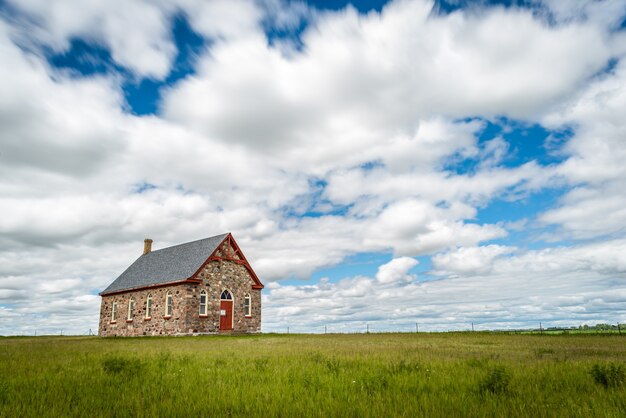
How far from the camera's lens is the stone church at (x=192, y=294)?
38.1 metres

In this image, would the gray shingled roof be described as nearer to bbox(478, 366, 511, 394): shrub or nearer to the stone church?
the stone church

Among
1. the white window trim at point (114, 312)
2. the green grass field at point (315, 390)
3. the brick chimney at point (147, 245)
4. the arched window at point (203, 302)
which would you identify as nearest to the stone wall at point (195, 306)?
the arched window at point (203, 302)

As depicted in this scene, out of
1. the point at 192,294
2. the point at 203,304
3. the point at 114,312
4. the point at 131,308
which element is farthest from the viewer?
the point at 114,312

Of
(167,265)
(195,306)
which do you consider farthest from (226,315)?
(167,265)

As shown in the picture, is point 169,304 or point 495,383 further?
point 169,304

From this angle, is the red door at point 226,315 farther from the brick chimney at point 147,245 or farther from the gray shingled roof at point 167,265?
the brick chimney at point 147,245

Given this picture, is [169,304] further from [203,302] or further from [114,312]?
[114,312]

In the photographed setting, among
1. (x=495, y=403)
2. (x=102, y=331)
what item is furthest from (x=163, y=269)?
(x=495, y=403)

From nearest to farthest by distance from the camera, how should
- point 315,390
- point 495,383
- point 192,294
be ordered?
point 495,383, point 315,390, point 192,294

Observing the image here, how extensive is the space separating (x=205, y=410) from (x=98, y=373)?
4932 millimetres

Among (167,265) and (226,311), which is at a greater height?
(167,265)

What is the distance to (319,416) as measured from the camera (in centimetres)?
607

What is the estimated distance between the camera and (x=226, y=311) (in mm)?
40562

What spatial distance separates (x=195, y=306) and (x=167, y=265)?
25.6ft
